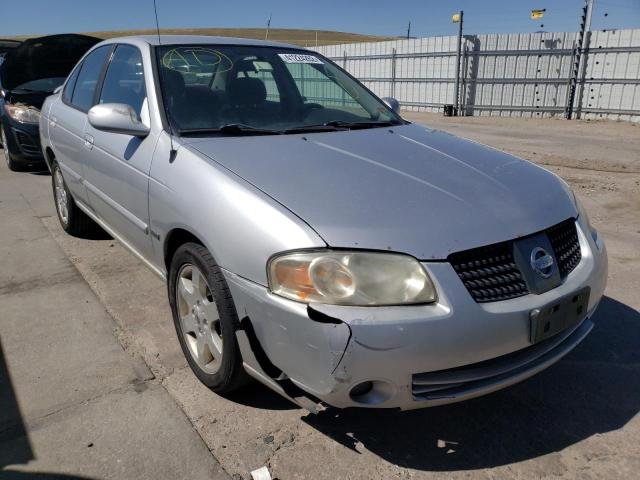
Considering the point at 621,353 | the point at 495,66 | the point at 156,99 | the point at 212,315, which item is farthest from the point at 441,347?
the point at 495,66

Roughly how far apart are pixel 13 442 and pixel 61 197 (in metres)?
3.11

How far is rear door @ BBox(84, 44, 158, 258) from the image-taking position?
2.81 meters

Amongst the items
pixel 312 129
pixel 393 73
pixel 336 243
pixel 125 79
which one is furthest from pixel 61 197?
pixel 393 73

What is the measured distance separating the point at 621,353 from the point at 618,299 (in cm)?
75

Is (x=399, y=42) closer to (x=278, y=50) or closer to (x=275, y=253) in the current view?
(x=278, y=50)

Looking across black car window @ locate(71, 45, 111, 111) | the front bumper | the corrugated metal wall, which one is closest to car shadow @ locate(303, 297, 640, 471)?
the front bumper

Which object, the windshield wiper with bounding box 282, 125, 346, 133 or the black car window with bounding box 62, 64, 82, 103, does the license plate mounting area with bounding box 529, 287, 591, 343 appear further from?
the black car window with bounding box 62, 64, 82, 103

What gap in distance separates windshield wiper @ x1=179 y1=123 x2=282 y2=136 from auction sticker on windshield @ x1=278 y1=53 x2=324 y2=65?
37.5 inches

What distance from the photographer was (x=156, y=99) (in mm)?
2836

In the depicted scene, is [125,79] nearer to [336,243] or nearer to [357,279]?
[336,243]

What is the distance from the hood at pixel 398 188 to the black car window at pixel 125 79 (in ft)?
2.70

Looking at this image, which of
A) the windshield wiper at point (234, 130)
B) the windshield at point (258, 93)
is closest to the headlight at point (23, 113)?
the windshield at point (258, 93)

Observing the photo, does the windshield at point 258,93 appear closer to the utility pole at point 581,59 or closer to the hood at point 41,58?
the hood at point 41,58

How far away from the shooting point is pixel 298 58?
370cm
